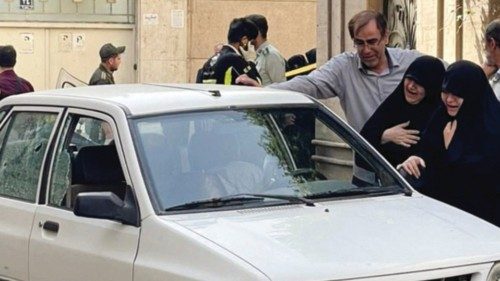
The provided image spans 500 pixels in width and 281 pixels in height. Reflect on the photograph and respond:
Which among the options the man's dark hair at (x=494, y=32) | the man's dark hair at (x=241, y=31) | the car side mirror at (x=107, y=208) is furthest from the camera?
the man's dark hair at (x=241, y=31)

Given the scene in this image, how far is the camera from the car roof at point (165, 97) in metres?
5.84

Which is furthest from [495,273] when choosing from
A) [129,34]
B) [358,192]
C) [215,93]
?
[129,34]

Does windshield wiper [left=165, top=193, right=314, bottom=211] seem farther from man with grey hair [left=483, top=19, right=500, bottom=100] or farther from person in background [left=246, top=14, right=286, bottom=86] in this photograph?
person in background [left=246, top=14, right=286, bottom=86]

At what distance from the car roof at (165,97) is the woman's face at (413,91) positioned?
877mm

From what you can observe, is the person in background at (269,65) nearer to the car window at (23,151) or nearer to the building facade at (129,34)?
the car window at (23,151)

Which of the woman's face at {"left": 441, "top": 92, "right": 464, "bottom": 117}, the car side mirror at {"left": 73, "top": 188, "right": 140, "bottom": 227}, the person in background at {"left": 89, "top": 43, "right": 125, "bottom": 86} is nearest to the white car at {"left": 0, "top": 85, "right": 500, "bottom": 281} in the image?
the car side mirror at {"left": 73, "top": 188, "right": 140, "bottom": 227}

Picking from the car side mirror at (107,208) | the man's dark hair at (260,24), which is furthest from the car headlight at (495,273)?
the man's dark hair at (260,24)

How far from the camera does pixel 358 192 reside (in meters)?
5.78

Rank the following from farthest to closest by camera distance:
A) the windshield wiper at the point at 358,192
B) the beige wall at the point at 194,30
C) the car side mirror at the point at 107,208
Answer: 1. the beige wall at the point at 194,30
2. the windshield wiper at the point at 358,192
3. the car side mirror at the point at 107,208

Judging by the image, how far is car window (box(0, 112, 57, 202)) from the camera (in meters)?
6.27

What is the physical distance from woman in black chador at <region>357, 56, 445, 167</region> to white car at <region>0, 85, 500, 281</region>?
2.52ft

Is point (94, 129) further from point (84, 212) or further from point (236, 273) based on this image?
point (236, 273)

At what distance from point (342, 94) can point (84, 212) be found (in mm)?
2883

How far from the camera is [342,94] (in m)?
7.69
